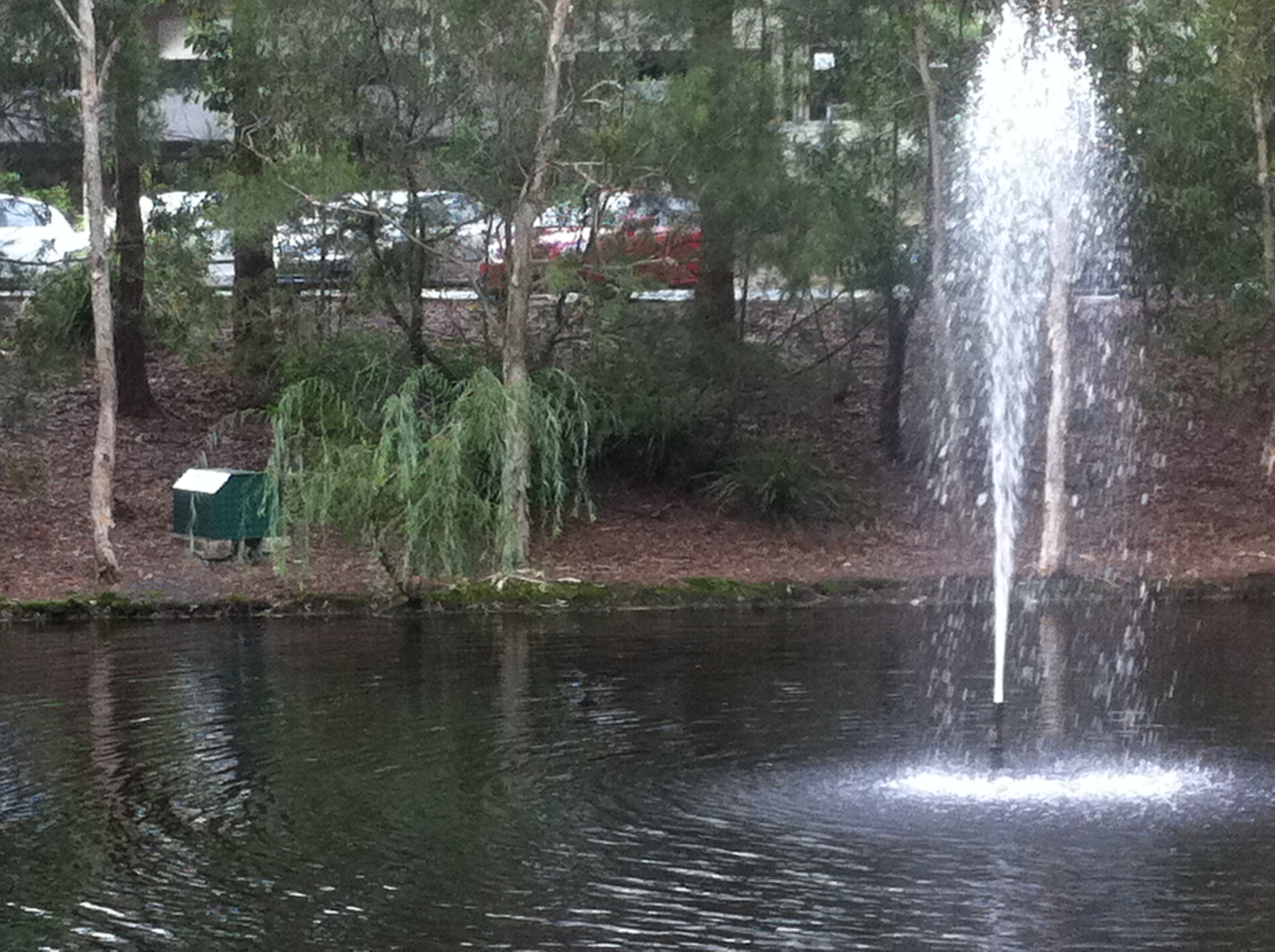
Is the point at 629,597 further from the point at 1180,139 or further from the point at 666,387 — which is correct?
the point at 1180,139

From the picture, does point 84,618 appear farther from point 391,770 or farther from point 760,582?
point 391,770

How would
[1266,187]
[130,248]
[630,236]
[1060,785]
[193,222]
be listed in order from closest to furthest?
[1060,785], [630,236], [1266,187], [193,222], [130,248]

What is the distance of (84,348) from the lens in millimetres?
26641

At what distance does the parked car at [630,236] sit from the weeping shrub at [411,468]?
2.17 meters

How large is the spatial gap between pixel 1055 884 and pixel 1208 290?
58.0ft

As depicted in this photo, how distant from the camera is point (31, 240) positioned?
30.4m

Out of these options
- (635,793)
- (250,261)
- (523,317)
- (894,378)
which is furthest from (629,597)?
(635,793)

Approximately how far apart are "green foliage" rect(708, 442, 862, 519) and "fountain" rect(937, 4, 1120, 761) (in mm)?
2264

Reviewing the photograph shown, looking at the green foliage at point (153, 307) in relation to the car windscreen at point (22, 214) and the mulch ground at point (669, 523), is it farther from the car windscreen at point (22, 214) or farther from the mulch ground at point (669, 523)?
the car windscreen at point (22, 214)

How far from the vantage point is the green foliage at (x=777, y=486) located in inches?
1005

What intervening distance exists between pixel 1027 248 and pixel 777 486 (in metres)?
4.34

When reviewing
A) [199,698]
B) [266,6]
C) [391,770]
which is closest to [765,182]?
[266,6]

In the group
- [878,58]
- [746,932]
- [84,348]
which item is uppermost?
[878,58]

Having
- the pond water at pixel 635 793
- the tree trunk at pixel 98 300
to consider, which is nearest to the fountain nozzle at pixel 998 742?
the pond water at pixel 635 793
